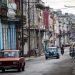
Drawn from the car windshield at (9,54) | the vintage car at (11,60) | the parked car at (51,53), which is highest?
the car windshield at (9,54)

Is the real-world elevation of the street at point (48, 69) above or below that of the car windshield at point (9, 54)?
below

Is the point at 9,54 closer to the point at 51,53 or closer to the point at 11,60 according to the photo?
the point at 11,60

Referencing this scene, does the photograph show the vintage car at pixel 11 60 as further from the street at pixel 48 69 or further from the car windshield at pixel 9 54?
the street at pixel 48 69

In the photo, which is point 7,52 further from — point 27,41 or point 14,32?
point 27,41

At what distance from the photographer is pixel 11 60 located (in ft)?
109

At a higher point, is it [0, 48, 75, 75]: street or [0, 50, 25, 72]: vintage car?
[0, 50, 25, 72]: vintage car

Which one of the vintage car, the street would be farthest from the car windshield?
the street

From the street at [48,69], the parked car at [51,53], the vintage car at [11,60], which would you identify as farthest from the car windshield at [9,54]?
the parked car at [51,53]

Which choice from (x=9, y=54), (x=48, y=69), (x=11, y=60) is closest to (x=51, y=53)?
(x=48, y=69)

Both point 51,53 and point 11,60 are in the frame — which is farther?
point 51,53

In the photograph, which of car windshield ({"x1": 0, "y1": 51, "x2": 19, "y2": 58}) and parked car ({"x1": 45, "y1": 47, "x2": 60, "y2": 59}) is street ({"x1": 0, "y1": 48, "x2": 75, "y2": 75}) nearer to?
car windshield ({"x1": 0, "y1": 51, "x2": 19, "y2": 58})

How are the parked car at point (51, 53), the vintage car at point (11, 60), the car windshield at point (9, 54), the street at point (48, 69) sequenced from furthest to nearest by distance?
1. the parked car at point (51, 53)
2. the car windshield at point (9, 54)
3. the vintage car at point (11, 60)
4. the street at point (48, 69)

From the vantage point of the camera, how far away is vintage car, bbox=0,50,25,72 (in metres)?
33.1

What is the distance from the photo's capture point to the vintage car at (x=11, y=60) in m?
33.1
